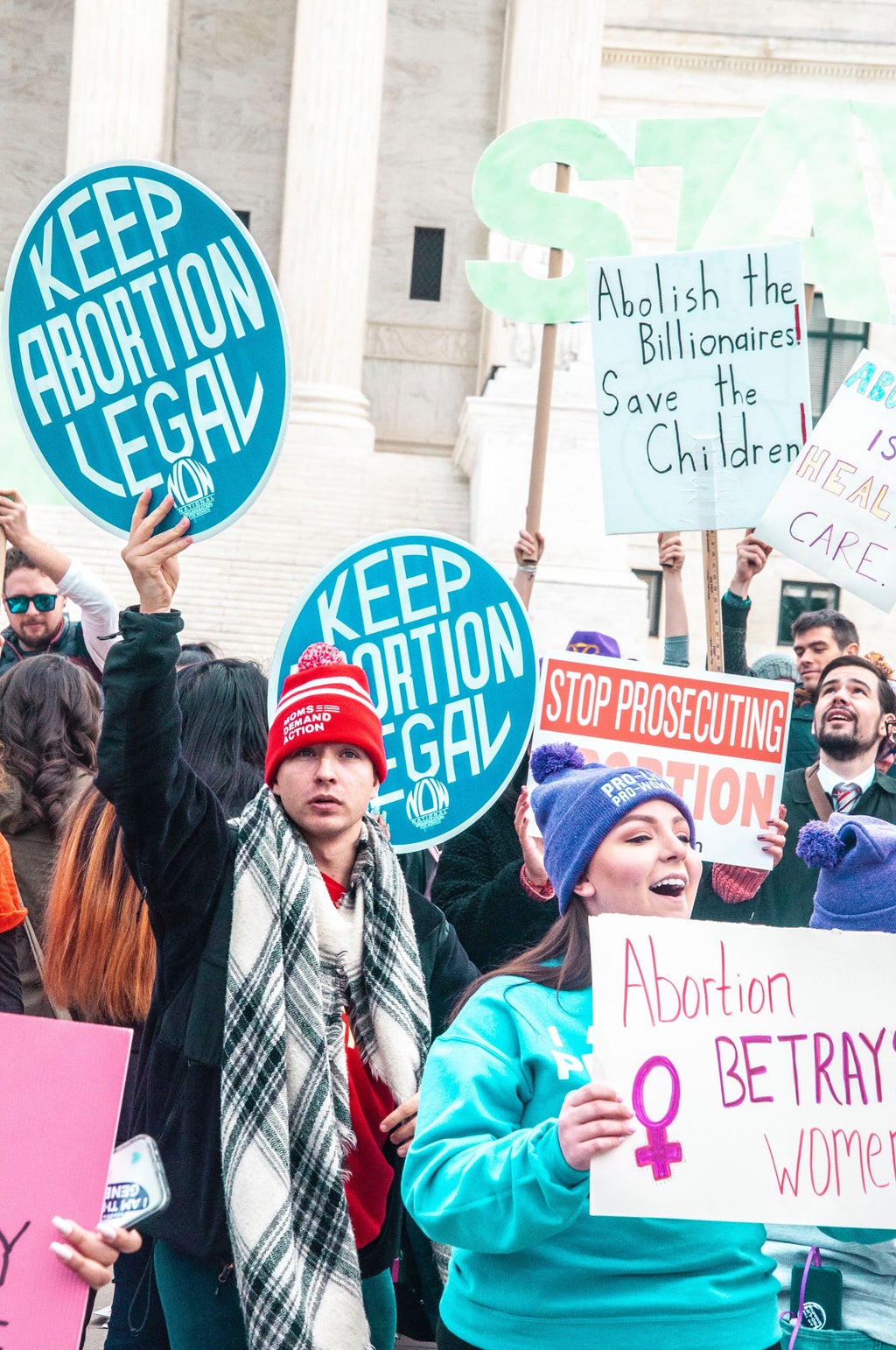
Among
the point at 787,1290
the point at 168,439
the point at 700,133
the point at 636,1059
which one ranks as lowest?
the point at 787,1290

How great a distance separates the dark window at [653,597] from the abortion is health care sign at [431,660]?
767 inches

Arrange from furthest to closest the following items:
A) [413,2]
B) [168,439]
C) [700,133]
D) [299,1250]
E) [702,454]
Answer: [413,2] < [700,133] < [702,454] < [168,439] < [299,1250]

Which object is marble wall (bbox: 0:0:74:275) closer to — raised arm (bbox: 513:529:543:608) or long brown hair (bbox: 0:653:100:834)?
raised arm (bbox: 513:529:543:608)

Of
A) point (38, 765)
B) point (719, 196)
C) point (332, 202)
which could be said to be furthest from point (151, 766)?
point (332, 202)

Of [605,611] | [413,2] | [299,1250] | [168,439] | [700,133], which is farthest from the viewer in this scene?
[413,2]

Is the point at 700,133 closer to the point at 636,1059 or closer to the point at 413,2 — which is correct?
the point at 636,1059

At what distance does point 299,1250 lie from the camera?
115 inches

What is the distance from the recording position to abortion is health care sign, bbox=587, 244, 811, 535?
17.1 ft

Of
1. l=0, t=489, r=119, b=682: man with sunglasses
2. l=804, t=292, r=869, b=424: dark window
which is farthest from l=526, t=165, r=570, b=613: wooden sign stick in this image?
l=804, t=292, r=869, b=424: dark window

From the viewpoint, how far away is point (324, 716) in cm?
322

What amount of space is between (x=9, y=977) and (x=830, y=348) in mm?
25177

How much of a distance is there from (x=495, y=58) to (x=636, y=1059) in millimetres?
25292

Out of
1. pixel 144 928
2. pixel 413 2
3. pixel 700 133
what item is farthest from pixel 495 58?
pixel 144 928

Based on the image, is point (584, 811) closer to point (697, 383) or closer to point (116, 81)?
point (697, 383)
